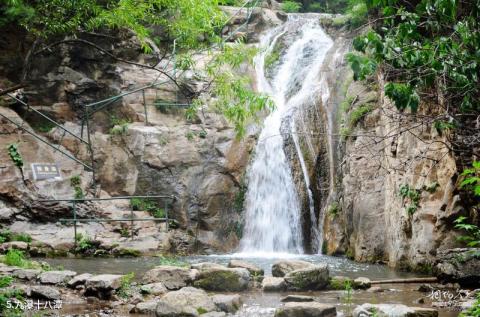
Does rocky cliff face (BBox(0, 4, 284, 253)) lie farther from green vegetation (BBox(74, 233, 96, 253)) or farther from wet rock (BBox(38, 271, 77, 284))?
wet rock (BBox(38, 271, 77, 284))

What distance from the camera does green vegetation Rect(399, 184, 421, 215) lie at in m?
10.2

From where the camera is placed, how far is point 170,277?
803 cm

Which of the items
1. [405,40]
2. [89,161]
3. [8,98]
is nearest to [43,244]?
[89,161]

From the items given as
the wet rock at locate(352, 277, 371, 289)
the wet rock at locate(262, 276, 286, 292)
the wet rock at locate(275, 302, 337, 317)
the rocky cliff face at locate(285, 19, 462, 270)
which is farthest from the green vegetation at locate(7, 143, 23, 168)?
the wet rock at locate(275, 302, 337, 317)

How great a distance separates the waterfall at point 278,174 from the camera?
14.4m

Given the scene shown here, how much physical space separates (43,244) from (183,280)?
575 cm

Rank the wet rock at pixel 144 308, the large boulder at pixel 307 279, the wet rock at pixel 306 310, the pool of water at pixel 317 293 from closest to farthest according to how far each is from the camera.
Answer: the wet rock at pixel 306 310, the wet rock at pixel 144 308, the pool of water at pixel 317 293, the large boulder at pixel 307 279

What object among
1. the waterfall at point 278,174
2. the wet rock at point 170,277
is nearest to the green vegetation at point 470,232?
the wet rock at point 170,277

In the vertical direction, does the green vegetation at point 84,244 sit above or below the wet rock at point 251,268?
above

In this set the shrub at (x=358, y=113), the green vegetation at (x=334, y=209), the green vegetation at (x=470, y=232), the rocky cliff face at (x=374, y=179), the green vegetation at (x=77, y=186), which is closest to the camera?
the green vegetation at (x=470, y=232)

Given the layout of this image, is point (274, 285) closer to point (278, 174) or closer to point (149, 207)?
point (278, 174)

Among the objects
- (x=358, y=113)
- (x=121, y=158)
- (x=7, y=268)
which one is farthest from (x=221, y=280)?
(x=121, y=158)

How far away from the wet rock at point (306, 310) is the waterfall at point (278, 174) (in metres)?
6.84

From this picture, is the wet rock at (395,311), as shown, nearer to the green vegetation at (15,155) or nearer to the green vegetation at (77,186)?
the green vegetation at (77,186)
